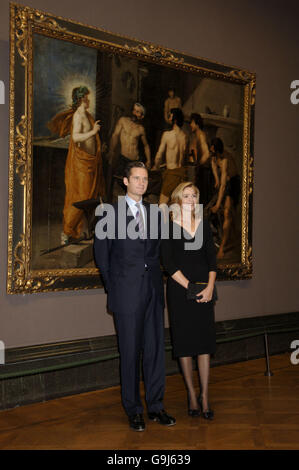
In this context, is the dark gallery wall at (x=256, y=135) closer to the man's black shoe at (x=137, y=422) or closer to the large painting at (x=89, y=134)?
the large painting at (x=89, y=134)

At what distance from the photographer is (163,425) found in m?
3.92

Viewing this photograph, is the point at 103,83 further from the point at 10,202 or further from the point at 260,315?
the point at 260,315

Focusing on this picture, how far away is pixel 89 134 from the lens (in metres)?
4.82

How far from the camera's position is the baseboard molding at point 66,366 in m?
4.37

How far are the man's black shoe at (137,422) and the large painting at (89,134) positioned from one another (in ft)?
4.54

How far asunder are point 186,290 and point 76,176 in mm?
1490

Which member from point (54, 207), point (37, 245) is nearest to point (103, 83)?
point (54, 207)

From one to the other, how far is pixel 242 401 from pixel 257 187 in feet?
9.05

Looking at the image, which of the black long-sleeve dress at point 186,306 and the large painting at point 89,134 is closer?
the black long-sleeve dress at point 186,306

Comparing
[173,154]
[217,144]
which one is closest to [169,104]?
[173,154]

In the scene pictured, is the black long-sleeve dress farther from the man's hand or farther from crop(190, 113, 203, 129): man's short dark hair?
crop(190, 113, 203, 129): man's short dark hair

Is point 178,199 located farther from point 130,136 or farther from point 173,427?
point 173,427

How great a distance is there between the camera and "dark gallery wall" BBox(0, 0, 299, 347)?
4512 millimetres

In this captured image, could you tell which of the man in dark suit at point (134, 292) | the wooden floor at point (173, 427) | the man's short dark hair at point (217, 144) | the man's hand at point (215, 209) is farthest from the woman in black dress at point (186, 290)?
the man's short dark hair at point (217, 144)
